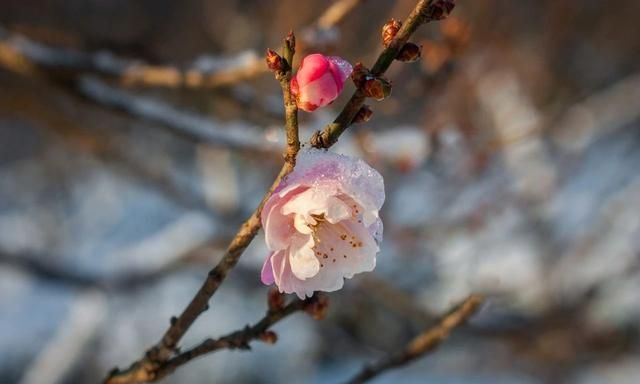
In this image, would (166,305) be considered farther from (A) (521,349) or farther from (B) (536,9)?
(B) (536,9)

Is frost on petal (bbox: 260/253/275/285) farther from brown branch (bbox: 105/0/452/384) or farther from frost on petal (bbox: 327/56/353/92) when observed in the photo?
frost on petal (bbox: 327/56/353/92)

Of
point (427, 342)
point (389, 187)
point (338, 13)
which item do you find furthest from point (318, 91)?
point (389, 187)

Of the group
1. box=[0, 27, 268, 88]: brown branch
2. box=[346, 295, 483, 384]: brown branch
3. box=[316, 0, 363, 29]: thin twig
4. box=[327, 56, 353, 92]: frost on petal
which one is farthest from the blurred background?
box=[327, 56, 353, 92]: frost on petal

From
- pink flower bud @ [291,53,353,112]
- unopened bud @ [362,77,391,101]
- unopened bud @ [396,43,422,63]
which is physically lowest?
unopened bud @ [362,77,391,101]

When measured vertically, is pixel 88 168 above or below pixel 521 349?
above

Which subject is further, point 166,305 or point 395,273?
point 166,305

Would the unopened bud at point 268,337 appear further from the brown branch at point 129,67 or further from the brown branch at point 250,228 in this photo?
the brown branch at point 129,67

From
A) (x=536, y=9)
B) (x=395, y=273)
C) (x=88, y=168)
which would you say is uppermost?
(x=88, y=168)

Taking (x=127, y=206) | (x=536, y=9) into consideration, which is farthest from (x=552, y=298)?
(x=127, y=206)
